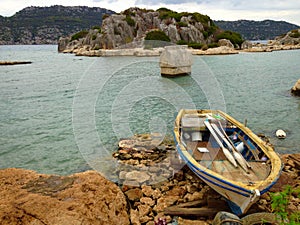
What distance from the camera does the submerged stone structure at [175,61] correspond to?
110 ft

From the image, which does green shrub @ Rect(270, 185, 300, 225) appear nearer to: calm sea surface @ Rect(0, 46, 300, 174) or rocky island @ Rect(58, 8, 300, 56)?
calm sea surface @ Rect(0, 46, 300, 174)

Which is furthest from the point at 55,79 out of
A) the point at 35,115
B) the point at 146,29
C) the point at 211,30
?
the point at 211,30

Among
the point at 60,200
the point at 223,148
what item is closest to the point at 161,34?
the point at 223,148

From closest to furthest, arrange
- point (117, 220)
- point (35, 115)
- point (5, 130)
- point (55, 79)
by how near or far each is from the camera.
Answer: point (117, 220) < point (5, 130) < point (35, 115) < point (55, 79)

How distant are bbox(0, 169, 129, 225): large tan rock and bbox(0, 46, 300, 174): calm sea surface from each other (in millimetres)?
2636

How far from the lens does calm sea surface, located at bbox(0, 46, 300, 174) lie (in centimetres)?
1269

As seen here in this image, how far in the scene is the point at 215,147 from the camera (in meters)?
9.87

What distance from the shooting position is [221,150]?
9.47 meters

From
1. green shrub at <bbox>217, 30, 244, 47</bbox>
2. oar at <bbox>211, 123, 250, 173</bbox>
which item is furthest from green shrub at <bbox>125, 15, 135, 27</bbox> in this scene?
oar at <bbox>211, 123, 250, 173</bbox>

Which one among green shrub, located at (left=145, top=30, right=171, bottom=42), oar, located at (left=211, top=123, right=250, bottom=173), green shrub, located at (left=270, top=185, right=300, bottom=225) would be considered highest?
green shrub, located at (left=145, top=30, right=171, bottom=42)

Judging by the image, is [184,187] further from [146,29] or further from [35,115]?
[146,29]

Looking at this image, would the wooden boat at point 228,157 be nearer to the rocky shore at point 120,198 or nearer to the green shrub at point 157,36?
the rocky shore at point 120,198

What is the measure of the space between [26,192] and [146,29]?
103606 mm

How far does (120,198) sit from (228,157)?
3.57 m
